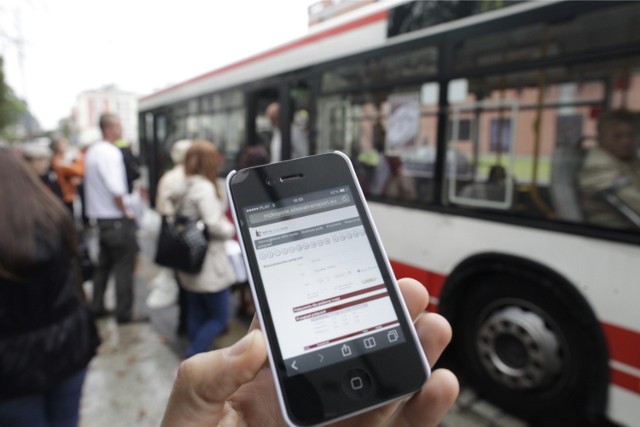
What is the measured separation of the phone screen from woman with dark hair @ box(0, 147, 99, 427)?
4.02ft

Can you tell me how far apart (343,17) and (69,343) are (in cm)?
375

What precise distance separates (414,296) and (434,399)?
0.91ft

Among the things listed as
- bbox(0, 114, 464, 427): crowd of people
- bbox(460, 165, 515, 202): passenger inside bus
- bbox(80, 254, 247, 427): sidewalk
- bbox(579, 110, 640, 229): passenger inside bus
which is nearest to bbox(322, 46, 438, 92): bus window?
bbox(460, 165, 515, 202): passenger inside bus

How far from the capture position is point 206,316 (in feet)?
12.5

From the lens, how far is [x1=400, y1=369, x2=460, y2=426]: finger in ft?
3.48

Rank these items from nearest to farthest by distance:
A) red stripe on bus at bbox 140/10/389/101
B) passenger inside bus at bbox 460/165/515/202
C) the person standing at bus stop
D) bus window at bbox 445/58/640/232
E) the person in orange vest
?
bus window at bbox 445/58/640/232
passenger inside bus at bbox 460/165/515/202
red stripe on bus at bbox 140/10/389/101
the person standing at bus stop
the person in orange vest

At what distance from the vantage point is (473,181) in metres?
3.71

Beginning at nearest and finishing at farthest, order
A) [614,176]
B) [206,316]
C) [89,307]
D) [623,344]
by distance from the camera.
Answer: [89,307]
[623,344]
[614,176]
[206,316]

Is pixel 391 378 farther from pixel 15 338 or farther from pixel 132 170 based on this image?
pixel 132 170

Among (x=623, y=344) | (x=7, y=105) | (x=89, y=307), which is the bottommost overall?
(x=623, y=344)

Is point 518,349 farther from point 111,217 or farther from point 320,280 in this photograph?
point 111,217

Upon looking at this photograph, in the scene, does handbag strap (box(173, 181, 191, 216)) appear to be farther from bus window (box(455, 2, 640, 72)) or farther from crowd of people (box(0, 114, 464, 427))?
bus window (box(455, 2, 640, 72))

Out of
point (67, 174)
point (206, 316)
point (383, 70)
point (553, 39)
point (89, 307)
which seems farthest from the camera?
point (67, 174)

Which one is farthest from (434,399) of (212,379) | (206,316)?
(206,316)
